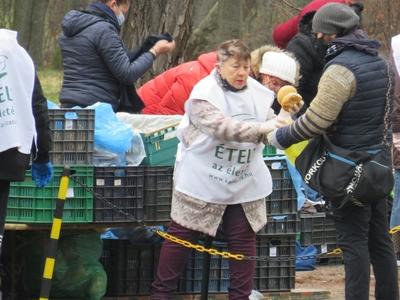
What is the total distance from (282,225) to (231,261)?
1.38 metres

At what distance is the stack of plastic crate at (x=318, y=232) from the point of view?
34.9ft

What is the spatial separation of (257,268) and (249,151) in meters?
1.75

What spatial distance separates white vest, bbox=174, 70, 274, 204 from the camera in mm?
7629

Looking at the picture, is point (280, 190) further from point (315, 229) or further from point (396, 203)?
point (315, 229)

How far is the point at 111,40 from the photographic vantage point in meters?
8.84

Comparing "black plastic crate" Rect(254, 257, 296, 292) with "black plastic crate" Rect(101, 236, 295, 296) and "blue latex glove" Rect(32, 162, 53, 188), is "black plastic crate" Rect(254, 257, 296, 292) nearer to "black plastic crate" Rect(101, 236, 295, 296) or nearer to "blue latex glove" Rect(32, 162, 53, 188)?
"black plastic crate" Rect(101, 236, 295, 296)

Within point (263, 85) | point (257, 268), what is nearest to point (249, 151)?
point (263, 85)

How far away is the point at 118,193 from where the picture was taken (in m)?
8.45

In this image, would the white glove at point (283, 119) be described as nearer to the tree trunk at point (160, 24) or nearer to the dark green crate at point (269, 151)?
the dark green crate at point (269, 151)

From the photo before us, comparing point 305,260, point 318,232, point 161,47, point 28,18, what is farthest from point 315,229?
point 28,18

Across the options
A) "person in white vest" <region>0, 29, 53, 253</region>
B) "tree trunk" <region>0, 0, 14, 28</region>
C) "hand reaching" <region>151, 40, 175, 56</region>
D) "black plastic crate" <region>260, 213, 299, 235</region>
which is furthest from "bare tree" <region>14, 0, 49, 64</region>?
"person in white vest" <region>0, 29, 53, 253</region>

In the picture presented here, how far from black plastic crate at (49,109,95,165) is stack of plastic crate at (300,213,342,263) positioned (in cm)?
291

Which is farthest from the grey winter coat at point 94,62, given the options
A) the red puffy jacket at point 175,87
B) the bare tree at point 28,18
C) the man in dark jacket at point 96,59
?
the bare tree at point 28,18

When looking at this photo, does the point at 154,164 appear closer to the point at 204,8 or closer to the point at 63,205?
the point at 63,205
